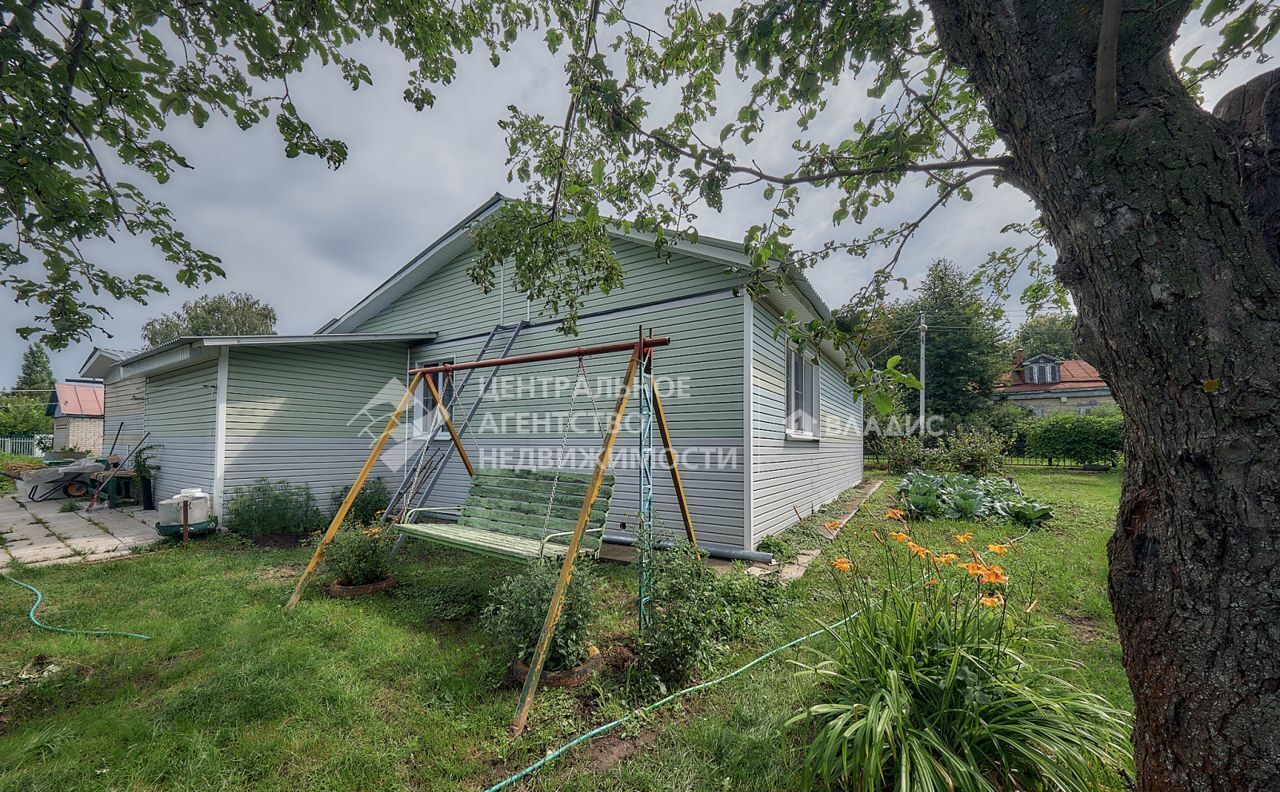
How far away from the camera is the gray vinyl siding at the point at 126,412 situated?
1038cm

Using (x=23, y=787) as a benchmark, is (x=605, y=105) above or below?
above

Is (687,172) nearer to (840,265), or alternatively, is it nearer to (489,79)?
(840,265)

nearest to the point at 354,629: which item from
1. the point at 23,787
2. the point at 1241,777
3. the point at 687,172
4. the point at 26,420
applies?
the point at 23,787

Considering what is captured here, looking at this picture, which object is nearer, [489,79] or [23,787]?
[23,787]

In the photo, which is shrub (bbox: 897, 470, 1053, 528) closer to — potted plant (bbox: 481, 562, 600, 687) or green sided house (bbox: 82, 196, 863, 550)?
green sided house (bbox: 82, 196, 863, 550)

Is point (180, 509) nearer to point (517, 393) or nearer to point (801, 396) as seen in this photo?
point (517, 393)

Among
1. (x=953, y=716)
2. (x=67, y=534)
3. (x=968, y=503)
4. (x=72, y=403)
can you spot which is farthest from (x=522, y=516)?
(x=72, y=403)

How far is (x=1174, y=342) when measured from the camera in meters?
1.08

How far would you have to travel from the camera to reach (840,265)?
2434mm

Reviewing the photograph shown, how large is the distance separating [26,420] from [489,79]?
36200 mm

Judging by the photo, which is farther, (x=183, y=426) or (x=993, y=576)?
(x=183, y=426)

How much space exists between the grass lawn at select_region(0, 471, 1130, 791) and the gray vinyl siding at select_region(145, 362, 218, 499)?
3541 mm

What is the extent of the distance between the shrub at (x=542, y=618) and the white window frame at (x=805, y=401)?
432 cm

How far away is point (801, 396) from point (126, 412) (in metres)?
15.7
